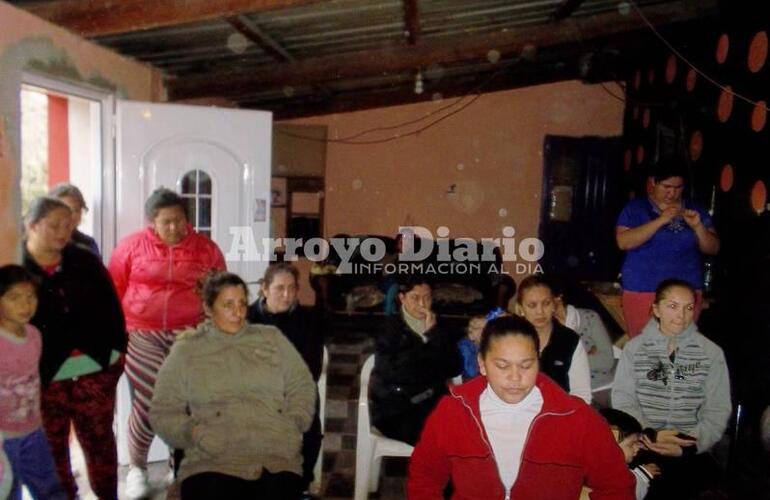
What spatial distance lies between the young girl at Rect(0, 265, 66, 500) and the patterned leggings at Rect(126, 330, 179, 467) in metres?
0.66

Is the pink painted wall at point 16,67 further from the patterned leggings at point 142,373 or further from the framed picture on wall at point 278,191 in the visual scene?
the framed picture on wall at point 278,191

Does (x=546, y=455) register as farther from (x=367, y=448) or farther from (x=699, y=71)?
(x=699, y=71)

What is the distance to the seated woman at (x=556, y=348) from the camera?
2.40 m

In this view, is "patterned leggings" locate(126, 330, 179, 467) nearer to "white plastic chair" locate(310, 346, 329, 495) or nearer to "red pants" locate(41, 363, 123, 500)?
"red pants" locate(41, 363, 123, 500)

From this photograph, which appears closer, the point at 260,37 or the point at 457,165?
the point at 260,37

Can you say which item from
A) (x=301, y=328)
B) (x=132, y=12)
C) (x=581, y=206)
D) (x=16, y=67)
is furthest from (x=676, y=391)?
(x=581, y=206)

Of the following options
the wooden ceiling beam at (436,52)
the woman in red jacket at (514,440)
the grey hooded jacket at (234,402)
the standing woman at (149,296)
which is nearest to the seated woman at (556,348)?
the woman in red jacket at (514,440)

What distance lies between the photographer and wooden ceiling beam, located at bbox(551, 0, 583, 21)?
4117 millimetres

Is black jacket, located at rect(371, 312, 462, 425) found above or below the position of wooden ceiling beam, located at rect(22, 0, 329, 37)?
below

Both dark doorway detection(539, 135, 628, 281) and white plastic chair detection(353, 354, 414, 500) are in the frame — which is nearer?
white plastic chair detection(353, 354, 414, 500)

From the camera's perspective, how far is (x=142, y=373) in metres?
2.94

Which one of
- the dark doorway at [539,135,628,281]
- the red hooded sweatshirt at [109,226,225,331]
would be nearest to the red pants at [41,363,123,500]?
the red hooded sweatshirt at [109,226,225,331]

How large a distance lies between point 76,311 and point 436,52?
3.04 meters

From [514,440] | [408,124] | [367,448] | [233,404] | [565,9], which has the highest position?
[565,9]
